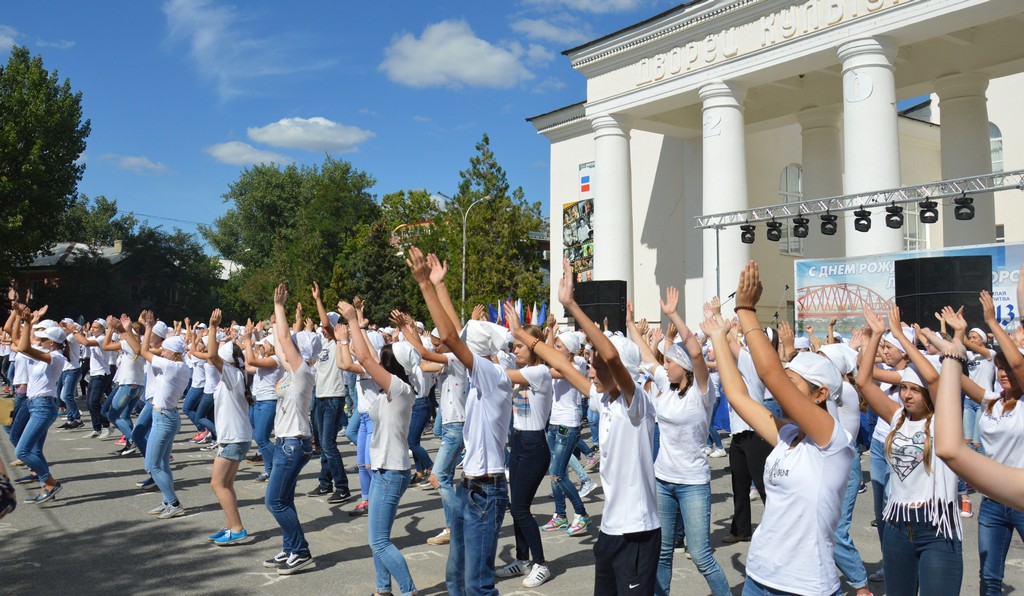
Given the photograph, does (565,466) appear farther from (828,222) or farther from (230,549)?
(828,222)

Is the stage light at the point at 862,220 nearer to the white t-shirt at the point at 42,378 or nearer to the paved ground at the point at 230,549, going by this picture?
the paved ground at the point at 230,549

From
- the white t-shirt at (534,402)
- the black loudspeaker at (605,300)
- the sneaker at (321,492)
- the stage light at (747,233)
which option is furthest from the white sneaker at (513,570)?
the black loudspeaker at (605,300)

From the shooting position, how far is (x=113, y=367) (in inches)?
685

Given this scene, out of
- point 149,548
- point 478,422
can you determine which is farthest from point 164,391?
point 478,422

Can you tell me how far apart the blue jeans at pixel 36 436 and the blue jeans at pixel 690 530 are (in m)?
7.21

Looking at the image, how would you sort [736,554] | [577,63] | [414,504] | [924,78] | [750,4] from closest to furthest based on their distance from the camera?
[736,554] < [414,504] < [750,4] < [924,78] < [577,63]

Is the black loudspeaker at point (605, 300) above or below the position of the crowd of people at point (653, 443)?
above

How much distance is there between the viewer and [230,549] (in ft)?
24.0

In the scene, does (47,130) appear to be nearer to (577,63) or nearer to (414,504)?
(577,63)

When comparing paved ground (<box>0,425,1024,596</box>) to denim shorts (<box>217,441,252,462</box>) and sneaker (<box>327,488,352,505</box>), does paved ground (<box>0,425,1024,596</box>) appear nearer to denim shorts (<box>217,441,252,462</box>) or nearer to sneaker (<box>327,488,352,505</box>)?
sneaker (<box>327,488,352,505</box>)

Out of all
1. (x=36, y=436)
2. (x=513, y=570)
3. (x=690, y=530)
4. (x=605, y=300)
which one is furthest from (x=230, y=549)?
(x=605, y=300)

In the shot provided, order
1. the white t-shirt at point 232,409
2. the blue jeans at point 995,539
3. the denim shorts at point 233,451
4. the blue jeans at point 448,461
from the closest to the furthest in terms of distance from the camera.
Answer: the blue jeans at point 995,539, the blue jeans at point 448,461, the denim shorts at point 233,451, the white t-shirt at point 232,409

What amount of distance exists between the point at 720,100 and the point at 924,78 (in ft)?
24.0

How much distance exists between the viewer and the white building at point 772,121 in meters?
20.1
